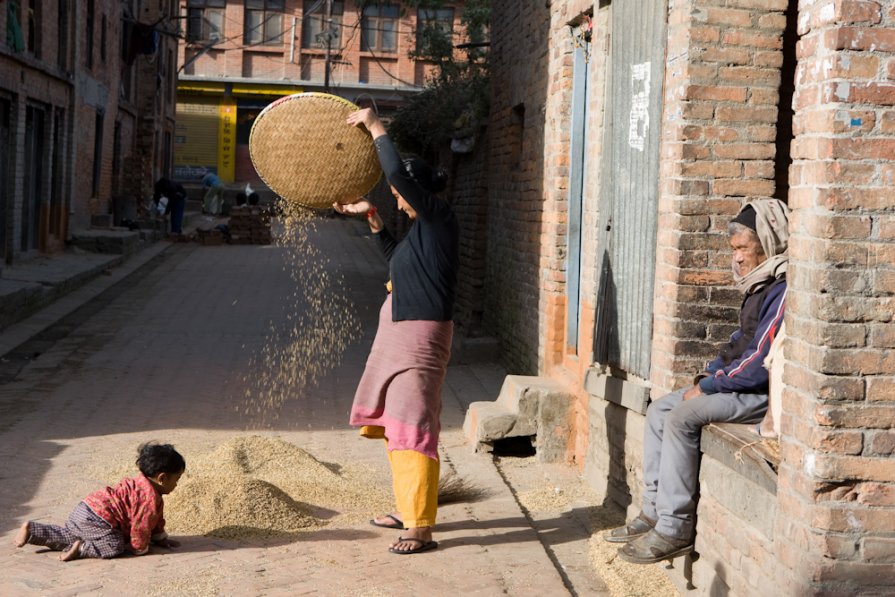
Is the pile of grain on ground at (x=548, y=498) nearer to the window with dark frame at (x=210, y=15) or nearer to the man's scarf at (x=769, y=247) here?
the man's scarf at (x=769, y=247)

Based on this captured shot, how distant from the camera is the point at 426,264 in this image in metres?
5.55

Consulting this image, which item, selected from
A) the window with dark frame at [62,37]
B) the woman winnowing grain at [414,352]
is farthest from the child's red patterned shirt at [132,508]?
the window with dark frame at [62,37]

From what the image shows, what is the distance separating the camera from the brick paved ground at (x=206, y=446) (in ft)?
16.3

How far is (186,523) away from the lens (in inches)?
223

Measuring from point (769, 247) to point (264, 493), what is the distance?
2804 millimetres

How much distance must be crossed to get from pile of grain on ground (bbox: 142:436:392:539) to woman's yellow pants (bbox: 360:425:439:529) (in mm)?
609

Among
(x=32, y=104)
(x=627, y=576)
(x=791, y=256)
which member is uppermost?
(x=32, y=104)

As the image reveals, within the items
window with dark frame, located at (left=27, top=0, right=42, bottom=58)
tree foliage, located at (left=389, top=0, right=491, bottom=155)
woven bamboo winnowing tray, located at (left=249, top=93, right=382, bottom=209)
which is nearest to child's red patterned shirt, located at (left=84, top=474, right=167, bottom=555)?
woven bamboo winnowing tray, located at (left=249, top=93, right=382, bottom=209)

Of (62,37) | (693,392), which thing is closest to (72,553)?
(693,392)

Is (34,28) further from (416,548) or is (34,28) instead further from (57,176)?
(416,548)

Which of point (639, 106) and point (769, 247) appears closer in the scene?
point (769, 247)

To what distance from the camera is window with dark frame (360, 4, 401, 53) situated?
43.9m

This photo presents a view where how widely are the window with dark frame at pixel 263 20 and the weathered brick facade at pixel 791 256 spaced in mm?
36083

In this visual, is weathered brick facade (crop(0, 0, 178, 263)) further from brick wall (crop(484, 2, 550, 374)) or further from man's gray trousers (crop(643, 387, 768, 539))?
man's gray trousers (crop(643, 387, 768, 539))
